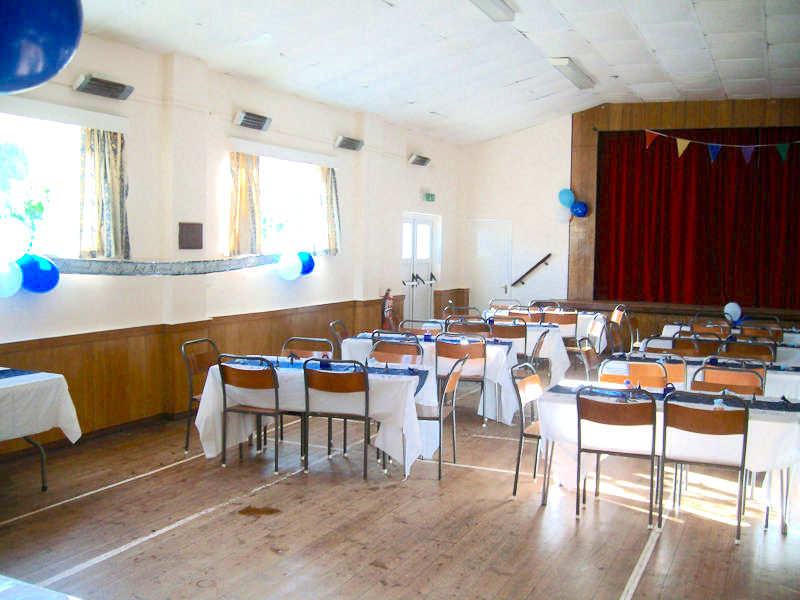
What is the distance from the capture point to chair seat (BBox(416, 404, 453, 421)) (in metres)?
5.59

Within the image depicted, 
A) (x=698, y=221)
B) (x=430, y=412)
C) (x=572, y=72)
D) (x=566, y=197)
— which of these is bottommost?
(x=430, y=412)

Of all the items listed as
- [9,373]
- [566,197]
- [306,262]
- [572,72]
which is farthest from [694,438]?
[566,197]

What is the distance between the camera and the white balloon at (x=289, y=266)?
8977 millimetres

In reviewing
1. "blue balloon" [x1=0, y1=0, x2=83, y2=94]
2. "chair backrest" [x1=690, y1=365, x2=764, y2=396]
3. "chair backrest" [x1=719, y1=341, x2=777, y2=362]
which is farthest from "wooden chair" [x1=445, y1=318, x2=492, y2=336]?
"blue balloon" [x1=0, y1=0, x2=83, y2=94]

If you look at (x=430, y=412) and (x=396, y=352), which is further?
(x=396, y=352)

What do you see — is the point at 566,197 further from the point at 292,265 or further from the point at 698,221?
the point at 292,265

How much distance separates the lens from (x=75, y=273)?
6391 mm

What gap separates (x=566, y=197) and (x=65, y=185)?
29.2ft

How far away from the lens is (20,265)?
582 centimetres

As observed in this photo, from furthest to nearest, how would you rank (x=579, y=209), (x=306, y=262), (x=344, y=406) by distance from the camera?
(x=579, y=209) < (x=306, y=262) < (x=344, y=406)

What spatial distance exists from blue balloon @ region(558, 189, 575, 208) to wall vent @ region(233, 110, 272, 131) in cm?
631

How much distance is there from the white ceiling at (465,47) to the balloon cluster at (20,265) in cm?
188

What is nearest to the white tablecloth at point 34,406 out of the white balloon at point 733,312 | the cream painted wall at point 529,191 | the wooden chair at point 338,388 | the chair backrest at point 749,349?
the wooden chair at point 338,388

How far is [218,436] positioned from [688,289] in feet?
31.0
